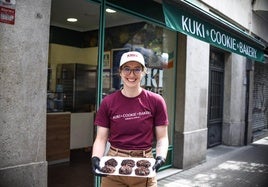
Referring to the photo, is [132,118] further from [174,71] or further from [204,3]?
[204,3]

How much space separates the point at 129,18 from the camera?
6.71 meters

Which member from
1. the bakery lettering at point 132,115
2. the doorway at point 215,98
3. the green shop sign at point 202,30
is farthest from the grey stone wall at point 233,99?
the bakery lettering at point 132,115

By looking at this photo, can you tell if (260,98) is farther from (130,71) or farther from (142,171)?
(142,171)

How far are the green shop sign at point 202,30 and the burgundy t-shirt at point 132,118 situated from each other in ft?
7.33

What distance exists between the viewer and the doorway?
35.0 ft

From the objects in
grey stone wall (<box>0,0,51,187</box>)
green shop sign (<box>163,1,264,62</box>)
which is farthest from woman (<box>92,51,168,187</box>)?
green shop sign (<box>163,1,264,62</box>)

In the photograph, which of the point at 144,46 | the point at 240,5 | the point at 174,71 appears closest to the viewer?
the point at 144,46

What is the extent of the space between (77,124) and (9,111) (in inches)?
192

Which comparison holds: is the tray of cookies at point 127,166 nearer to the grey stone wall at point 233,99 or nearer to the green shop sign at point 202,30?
the green shop sign at point 202,30

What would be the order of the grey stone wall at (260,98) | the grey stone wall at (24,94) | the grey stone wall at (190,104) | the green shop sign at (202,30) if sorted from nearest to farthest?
the grey stone wall at (24,94) → the green shop sign at (202,30) → the grey stone wall at (190,104) → the grey stone wall at (260,98)

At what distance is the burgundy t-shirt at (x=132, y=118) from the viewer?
2918 mm

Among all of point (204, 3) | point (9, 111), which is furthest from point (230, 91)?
point (9, 111)

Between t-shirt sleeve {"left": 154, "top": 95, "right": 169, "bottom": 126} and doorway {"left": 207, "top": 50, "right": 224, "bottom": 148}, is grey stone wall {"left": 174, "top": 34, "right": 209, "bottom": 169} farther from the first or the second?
t-shirt sleeve {"left": 154, "top": 95, "right": 169, "bottom": 126}

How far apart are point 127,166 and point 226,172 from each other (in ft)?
18.3
